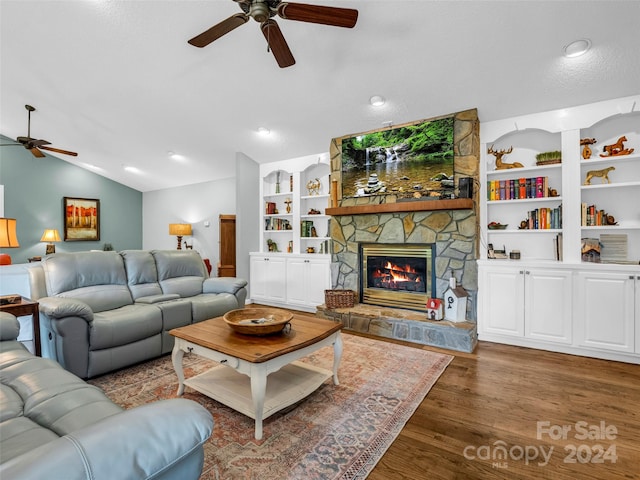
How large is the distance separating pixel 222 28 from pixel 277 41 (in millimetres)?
352

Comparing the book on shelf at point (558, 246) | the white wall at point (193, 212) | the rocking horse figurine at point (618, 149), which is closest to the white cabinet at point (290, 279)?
the white wall at point (193, 212)

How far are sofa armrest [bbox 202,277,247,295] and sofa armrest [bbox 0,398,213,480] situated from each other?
292cm

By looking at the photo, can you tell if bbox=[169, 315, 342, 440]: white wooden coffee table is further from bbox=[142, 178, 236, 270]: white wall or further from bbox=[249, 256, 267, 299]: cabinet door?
bbox=[142, 178, 236, 270]: white wall

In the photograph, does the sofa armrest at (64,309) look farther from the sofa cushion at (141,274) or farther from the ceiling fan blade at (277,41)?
the ceiling fan blade at (277,41)

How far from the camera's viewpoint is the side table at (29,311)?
7.80ft

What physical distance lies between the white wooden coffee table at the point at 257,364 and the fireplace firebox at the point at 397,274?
1.88 metres

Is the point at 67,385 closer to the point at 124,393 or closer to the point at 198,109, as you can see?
the point at 124,393

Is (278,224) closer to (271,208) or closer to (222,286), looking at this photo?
(271,208)

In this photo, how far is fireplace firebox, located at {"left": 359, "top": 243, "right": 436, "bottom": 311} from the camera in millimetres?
4004

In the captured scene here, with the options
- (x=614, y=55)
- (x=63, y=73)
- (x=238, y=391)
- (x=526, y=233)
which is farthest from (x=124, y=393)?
(x=614, y=55)

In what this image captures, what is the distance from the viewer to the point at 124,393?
7.84 ft

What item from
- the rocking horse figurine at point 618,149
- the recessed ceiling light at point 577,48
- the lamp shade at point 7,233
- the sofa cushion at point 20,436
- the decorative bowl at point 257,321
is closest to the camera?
the sofa cushion at point 20,436

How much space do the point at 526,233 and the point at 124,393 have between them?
13.8 ft

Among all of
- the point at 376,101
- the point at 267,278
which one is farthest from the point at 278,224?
the point at 376,101
